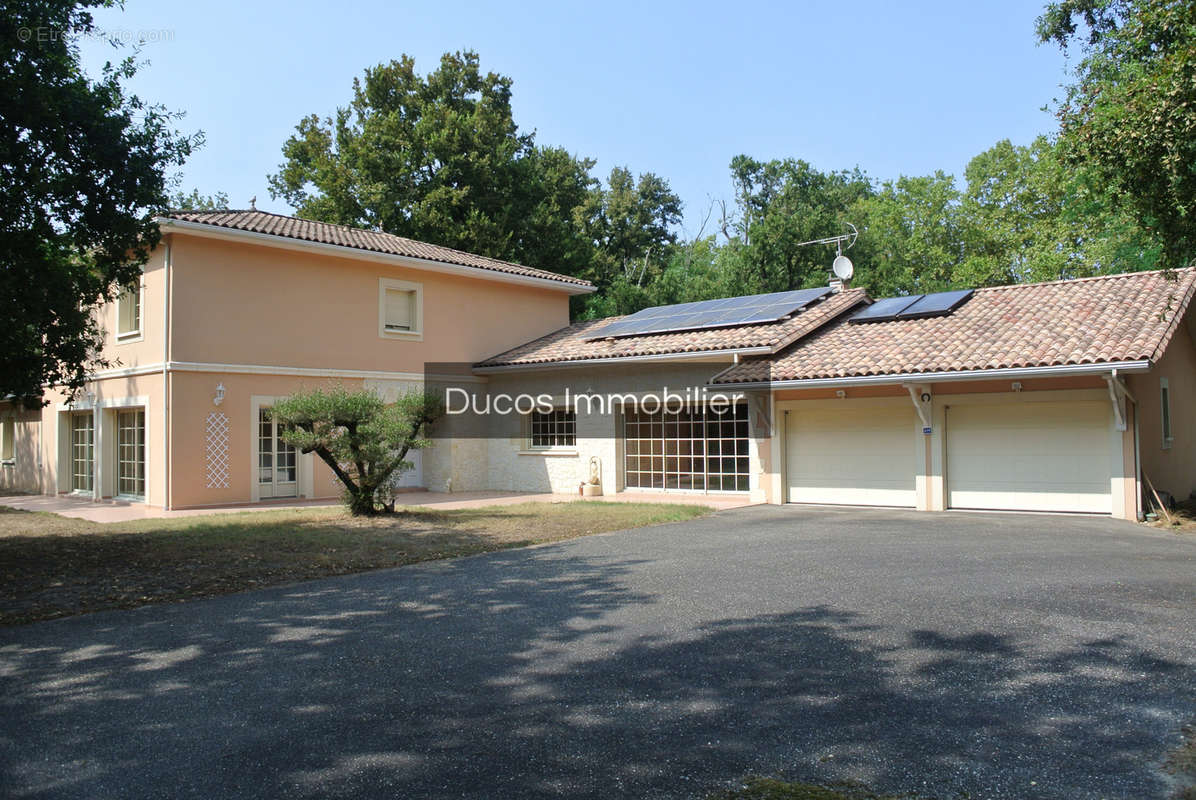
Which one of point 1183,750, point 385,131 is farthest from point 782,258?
point 1183,750

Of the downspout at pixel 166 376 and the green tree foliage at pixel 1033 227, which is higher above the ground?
the green tree foliage at pixel 1033 227

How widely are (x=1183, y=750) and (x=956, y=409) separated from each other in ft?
35.7

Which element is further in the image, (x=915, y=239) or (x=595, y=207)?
(x=595, y=207)

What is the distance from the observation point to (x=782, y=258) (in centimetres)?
3152

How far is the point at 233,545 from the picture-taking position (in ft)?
35.5

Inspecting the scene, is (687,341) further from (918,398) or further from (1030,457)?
(1030,457)

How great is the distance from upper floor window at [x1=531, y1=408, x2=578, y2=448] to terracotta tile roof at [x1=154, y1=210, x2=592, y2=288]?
4.03 m

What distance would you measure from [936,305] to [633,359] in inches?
240

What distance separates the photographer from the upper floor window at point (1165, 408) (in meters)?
15.2

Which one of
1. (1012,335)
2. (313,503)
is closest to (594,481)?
(313,503)

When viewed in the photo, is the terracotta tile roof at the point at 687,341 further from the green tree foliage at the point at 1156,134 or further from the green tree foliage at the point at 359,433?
the green tree foliage at the point at 1156,134

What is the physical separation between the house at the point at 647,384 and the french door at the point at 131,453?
0.06 m

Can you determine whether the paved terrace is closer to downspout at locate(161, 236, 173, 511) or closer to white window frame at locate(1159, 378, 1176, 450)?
downspout at locate(161, 236, 173, 511)

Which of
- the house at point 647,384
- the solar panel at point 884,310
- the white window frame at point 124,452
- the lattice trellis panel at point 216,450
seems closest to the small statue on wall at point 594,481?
the house at point 647,384
